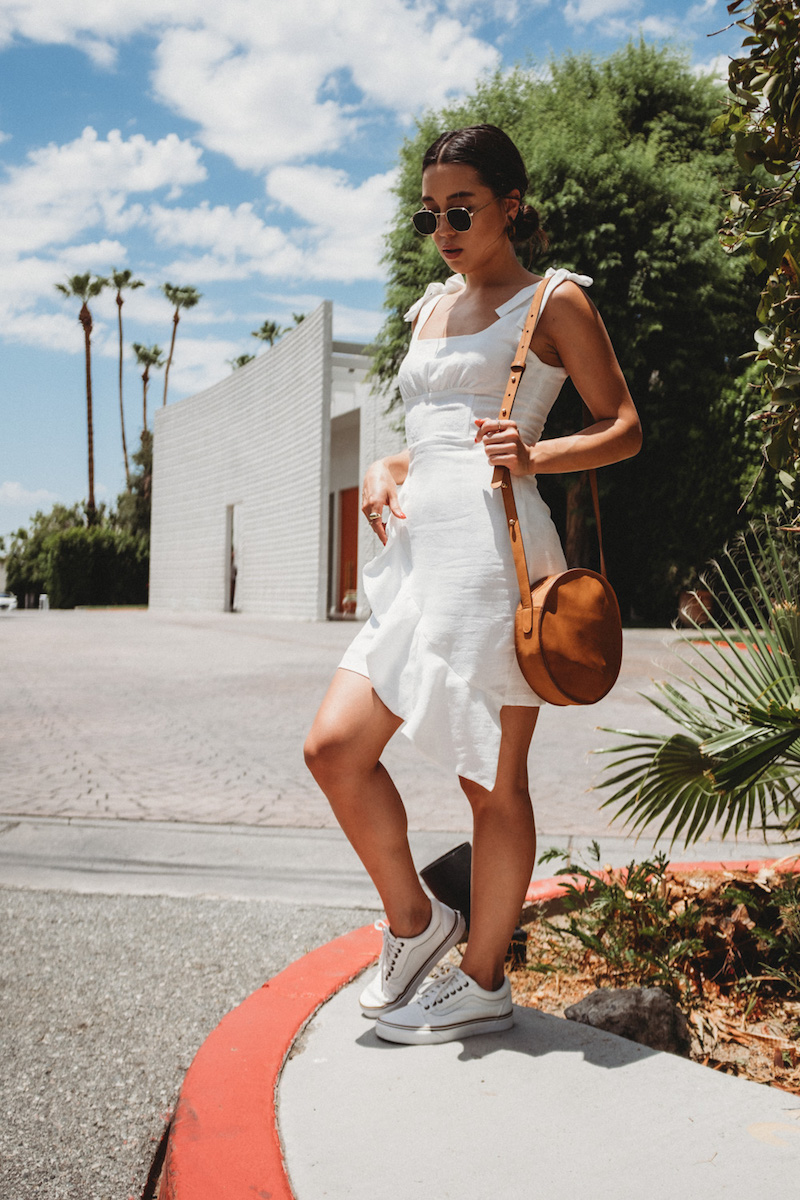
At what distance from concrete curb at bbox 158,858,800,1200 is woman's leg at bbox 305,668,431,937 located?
37 cm

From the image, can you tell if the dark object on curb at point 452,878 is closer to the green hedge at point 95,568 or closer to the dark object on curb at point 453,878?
the dark object on curb at point 453,878

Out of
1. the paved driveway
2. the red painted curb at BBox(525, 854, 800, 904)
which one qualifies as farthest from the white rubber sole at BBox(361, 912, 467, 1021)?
the paved driveway

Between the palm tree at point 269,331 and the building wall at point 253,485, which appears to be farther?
the palm tree at point 269,331

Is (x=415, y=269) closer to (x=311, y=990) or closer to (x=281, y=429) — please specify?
(x=281, y=429)

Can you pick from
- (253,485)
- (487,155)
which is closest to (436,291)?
(487,155)

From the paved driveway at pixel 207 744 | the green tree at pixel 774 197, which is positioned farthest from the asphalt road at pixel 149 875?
the green tree at pixel 774 197

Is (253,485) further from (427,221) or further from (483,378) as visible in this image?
(483,378)

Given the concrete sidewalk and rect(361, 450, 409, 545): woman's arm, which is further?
rect(361, 450, 409, 545): woman's arm

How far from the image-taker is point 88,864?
13.6 feet

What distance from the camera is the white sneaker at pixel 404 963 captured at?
225 centimetres

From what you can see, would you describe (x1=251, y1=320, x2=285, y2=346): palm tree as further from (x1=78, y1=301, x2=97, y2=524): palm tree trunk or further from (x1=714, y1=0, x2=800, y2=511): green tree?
(x1=714, y1=0, x2=800, y2=511): green tree

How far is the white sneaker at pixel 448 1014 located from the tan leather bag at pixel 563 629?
0.66 metres

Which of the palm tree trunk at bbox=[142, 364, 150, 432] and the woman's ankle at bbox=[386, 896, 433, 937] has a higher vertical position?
the palm tree trunk at bbox=[142, 364, 150, 432]

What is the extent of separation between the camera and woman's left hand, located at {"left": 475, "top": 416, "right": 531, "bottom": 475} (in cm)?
202
